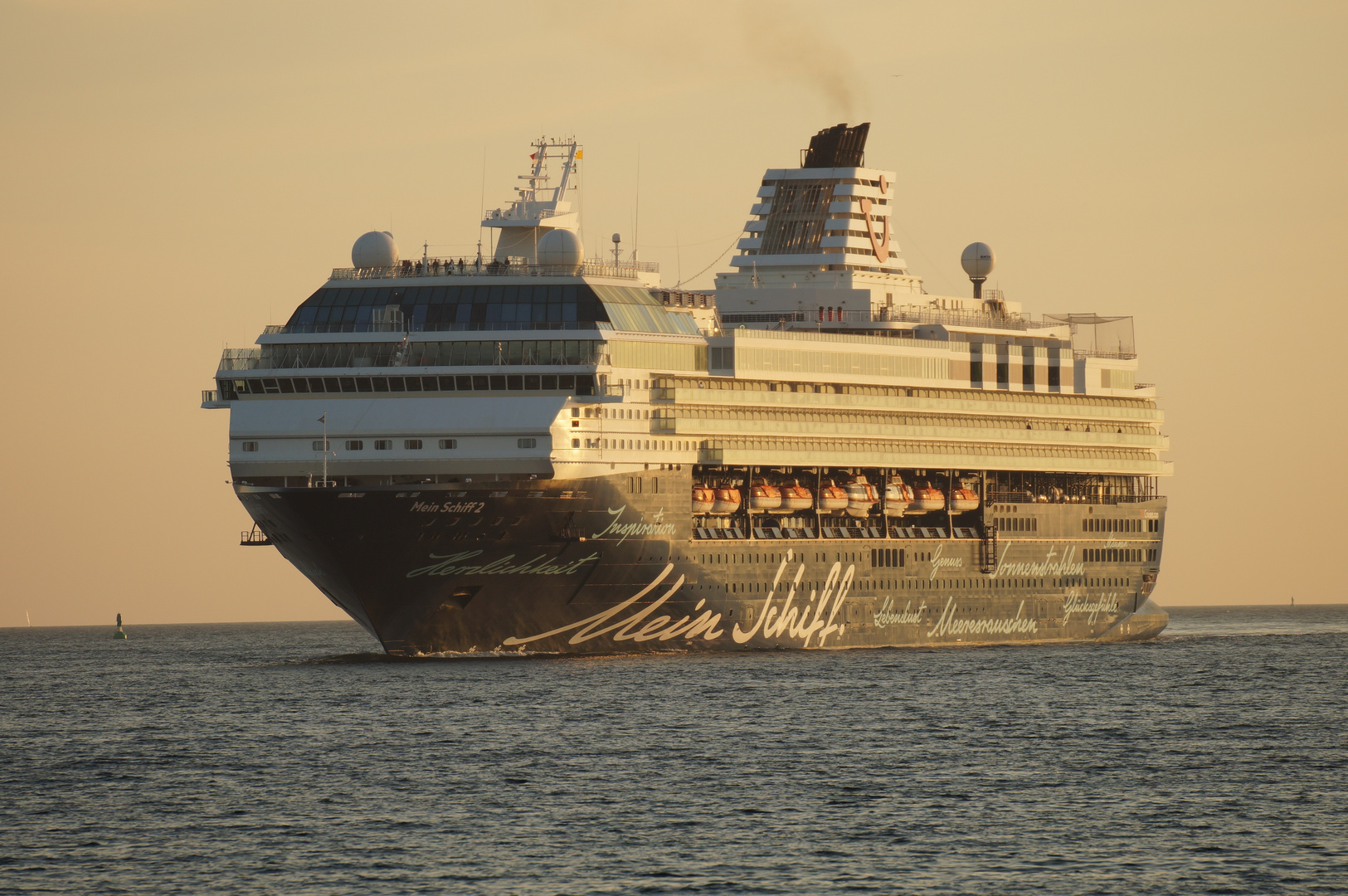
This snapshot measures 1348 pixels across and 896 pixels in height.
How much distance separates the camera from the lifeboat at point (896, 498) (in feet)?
335

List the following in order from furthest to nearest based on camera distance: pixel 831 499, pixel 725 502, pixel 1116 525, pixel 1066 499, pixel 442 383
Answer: pixel 1116 525 < pixel 1066 499 < pixel 831 499 < pixel 725 502 < pixel 442 383

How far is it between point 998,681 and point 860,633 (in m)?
13.8

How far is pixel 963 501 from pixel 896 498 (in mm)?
5801

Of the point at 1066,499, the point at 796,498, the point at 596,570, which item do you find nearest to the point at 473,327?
the point at 596,570

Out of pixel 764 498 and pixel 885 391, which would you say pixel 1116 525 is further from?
pixel 764 498

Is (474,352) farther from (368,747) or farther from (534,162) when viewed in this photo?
(368,747)

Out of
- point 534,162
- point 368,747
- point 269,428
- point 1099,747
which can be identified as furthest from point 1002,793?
point 534,162

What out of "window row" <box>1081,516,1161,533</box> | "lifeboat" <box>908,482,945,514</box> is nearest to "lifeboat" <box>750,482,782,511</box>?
"lifeboat" <box>908,482,945,514</box>

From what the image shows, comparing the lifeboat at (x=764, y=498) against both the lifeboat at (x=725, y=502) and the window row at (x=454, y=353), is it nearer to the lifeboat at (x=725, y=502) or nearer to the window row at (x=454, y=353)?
the lifeboat at (x=725, y=502)

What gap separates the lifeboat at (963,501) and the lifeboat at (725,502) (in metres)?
16.6

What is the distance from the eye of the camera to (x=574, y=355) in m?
85.8

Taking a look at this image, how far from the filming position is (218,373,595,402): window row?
84.6m

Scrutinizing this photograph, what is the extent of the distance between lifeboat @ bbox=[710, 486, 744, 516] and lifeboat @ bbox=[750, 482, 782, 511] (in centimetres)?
155

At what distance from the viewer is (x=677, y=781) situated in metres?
57.3
